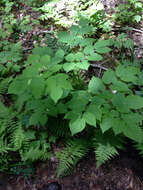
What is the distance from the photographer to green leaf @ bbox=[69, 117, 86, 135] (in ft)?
6.49

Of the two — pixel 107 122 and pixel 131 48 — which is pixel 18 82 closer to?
pixel 107 122

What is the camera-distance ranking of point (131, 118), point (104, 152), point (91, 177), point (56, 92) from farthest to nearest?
point (91, 177) < point (104, 152) < point (131, 118) < point (56, 92)

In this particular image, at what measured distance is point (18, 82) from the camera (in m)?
1.96

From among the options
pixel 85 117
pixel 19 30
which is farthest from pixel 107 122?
pixel 19 30

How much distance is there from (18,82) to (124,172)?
5.95 feet

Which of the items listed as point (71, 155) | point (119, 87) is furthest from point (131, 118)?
point (71, 155)

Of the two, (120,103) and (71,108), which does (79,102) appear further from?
(120,103)

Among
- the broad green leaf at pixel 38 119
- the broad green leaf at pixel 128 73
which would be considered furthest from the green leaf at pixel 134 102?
the broad green leaf at pixel 38 119

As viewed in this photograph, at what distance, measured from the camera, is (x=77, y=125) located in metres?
2.01

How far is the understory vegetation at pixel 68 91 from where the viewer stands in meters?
1.97

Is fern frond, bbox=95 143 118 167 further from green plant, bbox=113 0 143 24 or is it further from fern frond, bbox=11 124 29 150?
green plant, bbox=113 0 143 24

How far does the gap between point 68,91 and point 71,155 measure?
926 millimetres

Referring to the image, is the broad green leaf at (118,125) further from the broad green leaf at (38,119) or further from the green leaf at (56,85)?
the broad green leaf at (38,119)

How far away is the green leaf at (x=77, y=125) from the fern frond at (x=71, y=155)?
0.58 meters
